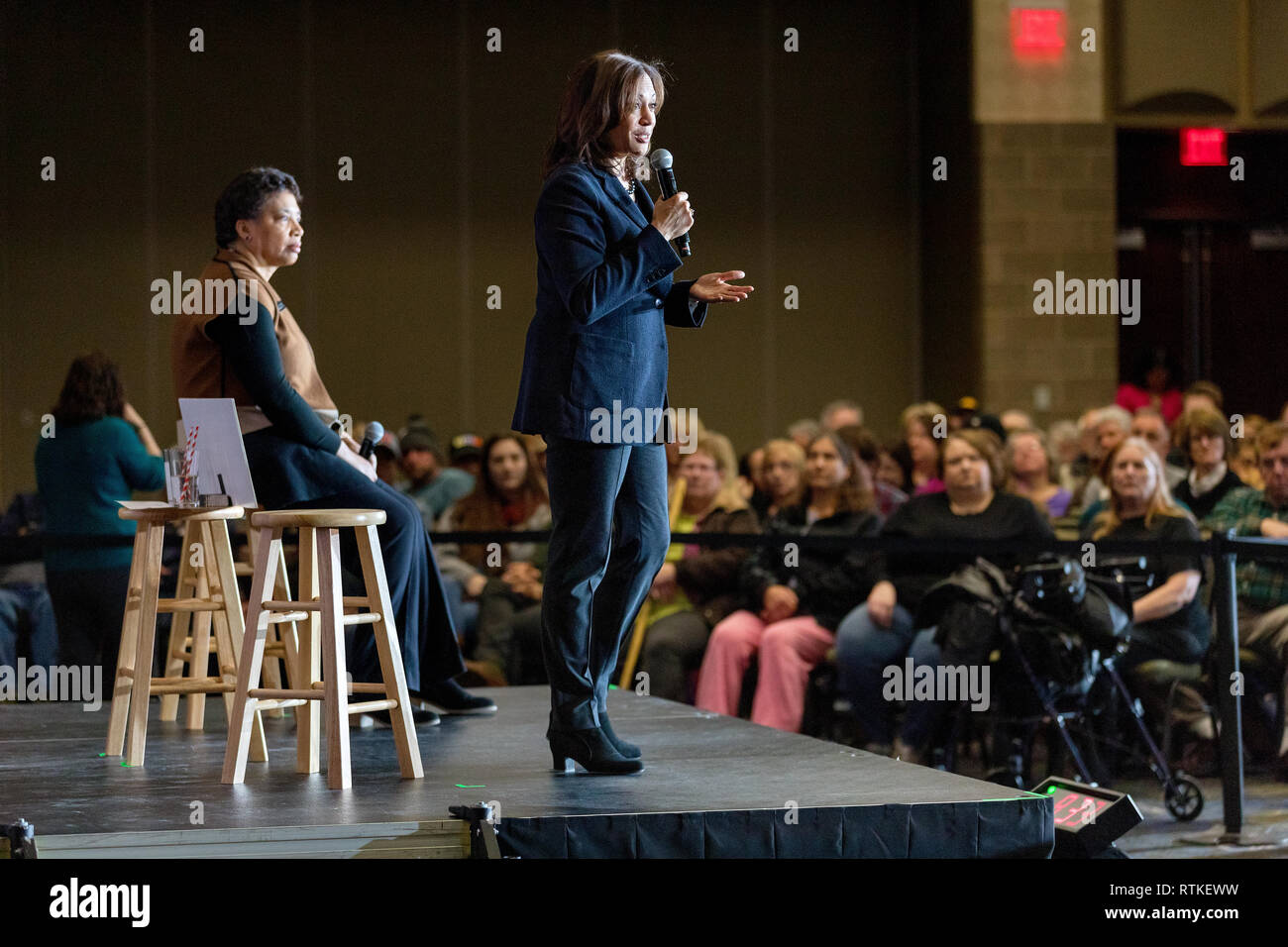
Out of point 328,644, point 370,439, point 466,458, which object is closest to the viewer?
point 328,644

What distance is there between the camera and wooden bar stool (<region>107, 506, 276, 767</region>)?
3.64m

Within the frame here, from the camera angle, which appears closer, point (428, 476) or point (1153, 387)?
point (428, 476)

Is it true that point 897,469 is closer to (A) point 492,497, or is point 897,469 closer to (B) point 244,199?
(A) point 492,497

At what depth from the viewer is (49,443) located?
559 cm

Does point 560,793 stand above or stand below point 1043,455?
below

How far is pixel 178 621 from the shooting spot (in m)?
4.24

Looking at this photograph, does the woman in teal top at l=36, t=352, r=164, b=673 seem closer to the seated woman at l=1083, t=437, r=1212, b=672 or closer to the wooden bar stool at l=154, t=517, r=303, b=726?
the wooden bar stool at l=154, t=517, r=303, b=726

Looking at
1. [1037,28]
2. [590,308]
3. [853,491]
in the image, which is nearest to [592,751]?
[590,308]

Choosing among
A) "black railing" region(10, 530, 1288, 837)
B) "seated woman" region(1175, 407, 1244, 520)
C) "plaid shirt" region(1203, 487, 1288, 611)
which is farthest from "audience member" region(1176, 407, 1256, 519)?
"black railing" region(10, 530, 1288, 837)

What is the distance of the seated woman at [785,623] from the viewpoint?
18.4 feet

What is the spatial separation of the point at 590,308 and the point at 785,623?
2751 mm
